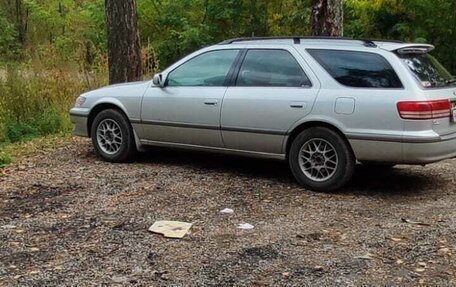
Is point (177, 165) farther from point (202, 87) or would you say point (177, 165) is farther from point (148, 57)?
point (148, 57)

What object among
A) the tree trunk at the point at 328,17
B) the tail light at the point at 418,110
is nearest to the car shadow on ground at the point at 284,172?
the tail light at the point at 418,110

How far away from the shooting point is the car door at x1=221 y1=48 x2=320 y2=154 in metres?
6.88

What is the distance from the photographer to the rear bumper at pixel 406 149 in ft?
20.6

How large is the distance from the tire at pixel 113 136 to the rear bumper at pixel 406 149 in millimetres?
3011

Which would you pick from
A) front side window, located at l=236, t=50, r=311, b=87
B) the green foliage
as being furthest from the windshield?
the green foliage

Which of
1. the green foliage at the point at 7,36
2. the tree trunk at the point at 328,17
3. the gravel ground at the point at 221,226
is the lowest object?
the gravel ground at the point at 221,226

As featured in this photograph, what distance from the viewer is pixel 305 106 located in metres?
6.79

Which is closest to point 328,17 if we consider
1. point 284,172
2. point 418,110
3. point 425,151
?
point 284,172

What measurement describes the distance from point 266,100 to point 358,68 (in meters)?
1.06

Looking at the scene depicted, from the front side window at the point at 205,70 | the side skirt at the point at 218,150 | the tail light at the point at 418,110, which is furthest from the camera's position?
the front side window at the point at 205,70

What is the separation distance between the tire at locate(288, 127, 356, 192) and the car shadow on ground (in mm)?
185

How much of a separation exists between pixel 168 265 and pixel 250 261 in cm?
62

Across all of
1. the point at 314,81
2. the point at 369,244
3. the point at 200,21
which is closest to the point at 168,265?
the point at 369,244

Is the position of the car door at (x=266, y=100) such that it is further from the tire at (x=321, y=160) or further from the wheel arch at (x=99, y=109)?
the wheel arch at (x=99, y=109)
